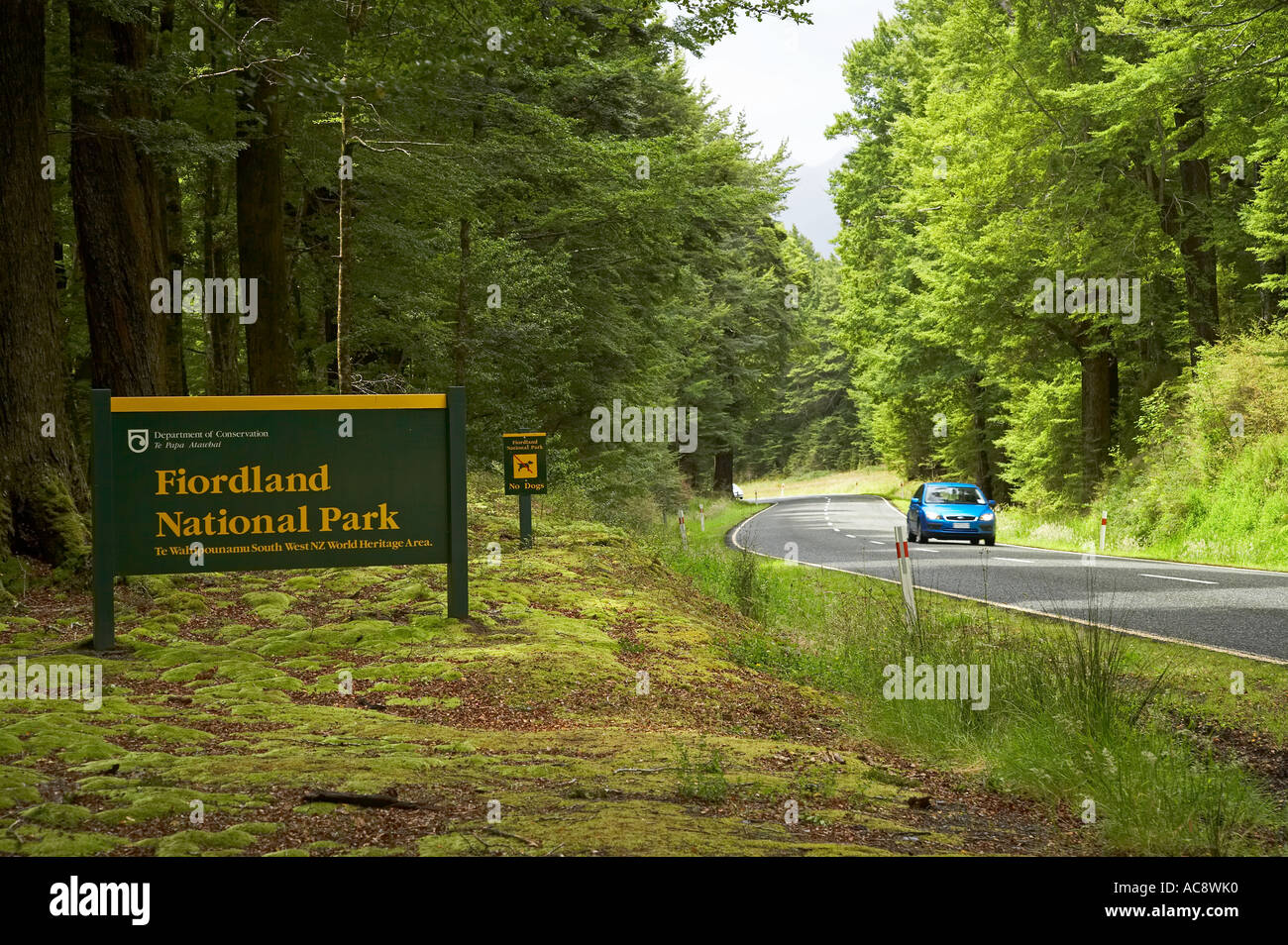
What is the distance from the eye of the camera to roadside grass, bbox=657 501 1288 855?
5358 mm

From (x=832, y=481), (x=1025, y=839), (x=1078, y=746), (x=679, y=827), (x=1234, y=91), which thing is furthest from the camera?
(x=832, y=481)

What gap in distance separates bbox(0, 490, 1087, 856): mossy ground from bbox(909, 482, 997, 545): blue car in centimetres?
1614

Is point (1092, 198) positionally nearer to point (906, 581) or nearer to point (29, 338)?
point (906, 581)

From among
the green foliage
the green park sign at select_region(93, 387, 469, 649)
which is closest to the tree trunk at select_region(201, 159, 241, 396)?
the green park sign at select_region(93, 387, 469, 649)

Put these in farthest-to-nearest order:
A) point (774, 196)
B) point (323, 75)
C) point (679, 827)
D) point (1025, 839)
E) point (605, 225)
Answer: point (774, 196), point (605, 225), point (323, 75), point (1025, 839), point (679, 827)

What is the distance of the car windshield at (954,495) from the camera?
1053 inches

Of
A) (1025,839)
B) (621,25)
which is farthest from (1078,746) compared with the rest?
(621,25)

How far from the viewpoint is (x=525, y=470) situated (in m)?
14.6

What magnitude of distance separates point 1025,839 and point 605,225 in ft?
71.3

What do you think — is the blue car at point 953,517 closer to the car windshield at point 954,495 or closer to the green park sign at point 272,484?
the car windshield at point 954,495

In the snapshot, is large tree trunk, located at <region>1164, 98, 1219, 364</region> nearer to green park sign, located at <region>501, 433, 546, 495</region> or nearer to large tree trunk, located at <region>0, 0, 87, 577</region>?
green park sign, located at <region>501, 433, 546, 495</region>

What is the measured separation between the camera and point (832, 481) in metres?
86.4

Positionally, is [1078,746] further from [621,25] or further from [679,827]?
[621,25]

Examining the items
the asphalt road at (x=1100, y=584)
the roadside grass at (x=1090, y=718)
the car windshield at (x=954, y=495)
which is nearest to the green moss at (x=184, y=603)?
the roadside grass at (x=1090, y=718)
